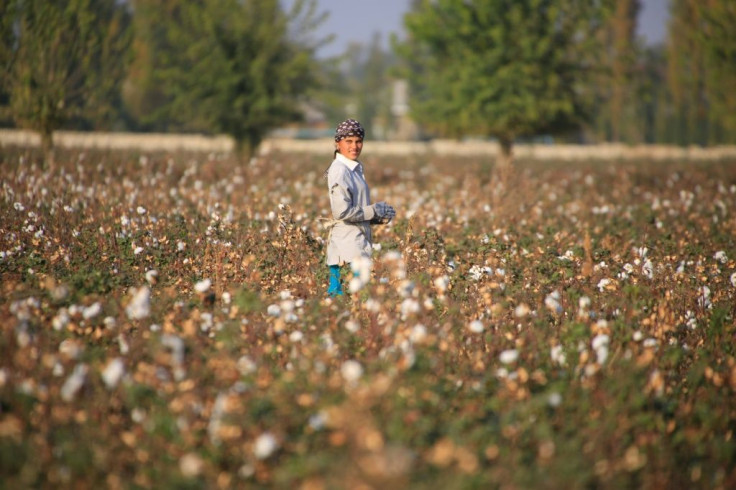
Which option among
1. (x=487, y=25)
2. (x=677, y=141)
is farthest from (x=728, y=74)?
(x=677, y=141)

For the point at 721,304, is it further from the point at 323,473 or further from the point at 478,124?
the point at 478,124

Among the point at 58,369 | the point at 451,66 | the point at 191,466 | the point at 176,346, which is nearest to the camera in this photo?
the point at 191,466

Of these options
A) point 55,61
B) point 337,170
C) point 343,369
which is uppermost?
point 55,61

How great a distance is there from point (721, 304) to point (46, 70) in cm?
1291

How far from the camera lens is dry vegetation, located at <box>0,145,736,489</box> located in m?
2.95

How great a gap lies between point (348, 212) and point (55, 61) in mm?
11055

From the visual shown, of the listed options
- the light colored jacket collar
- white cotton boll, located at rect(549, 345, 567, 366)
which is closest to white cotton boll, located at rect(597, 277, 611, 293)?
white cotton boll, located at rect(549, 345, 567, 366)

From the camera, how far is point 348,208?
16.8ft

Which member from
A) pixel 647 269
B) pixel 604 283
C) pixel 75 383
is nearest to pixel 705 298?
pixel 647 269

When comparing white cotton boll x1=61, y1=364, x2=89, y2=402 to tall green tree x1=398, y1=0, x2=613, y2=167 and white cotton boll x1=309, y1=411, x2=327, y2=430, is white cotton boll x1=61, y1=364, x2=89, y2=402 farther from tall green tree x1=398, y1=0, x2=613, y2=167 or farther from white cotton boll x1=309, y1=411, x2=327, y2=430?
tall green tree x1=398, y1=0, x2=613, y2=167

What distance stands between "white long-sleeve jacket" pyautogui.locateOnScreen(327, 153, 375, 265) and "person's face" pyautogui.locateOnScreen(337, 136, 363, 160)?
0.15ft

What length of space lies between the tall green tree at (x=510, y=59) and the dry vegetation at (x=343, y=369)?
13060 mm

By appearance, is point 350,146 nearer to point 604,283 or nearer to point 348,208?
point 348,208

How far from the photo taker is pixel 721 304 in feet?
17.9
